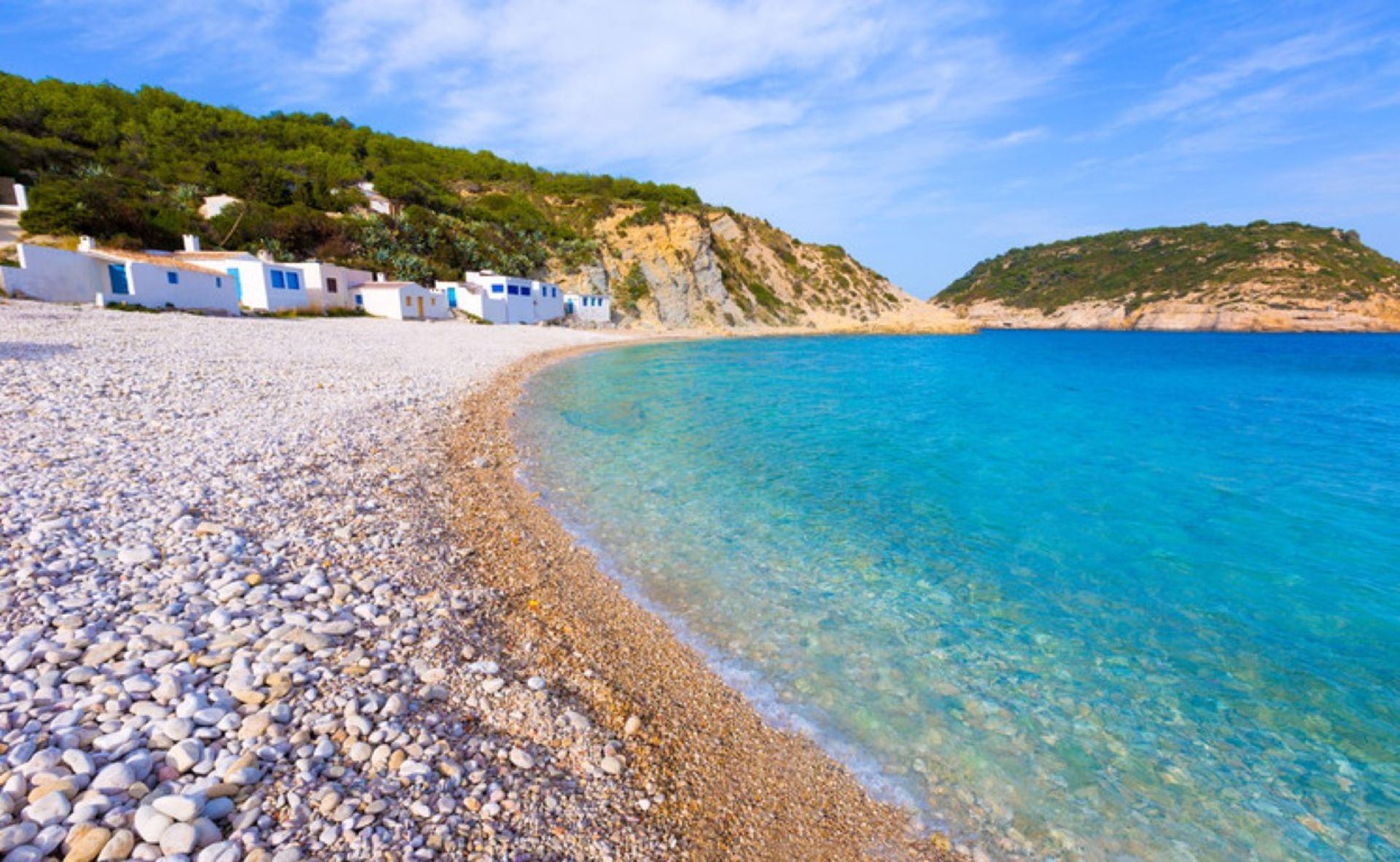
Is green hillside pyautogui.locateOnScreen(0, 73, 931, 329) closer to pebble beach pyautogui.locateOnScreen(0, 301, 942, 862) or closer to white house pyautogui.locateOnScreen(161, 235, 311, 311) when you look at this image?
white house pyautogui.locateOnScreen(161, 235, 311, 311)

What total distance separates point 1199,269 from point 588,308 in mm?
110790

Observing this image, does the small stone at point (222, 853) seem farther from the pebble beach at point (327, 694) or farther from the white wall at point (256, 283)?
the white wall at point (256, 283)

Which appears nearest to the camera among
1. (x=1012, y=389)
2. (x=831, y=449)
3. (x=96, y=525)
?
(x=96, y=525)

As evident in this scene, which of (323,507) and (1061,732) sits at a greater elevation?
(323,507)

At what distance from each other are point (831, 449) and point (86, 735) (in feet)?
42.7

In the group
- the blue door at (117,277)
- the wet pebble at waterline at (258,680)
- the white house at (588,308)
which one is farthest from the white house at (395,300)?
the wet pebble at waterline at (258,680)

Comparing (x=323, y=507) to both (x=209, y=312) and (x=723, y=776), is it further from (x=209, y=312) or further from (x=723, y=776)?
(x=209, y=312)

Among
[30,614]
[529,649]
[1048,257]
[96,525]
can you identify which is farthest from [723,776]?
[1048,257]

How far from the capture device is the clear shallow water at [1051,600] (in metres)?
4.35

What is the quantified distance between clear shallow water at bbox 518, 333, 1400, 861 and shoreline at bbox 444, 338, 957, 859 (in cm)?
46

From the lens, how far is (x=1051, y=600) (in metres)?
7.20

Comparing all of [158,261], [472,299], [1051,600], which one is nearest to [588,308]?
[472,299]

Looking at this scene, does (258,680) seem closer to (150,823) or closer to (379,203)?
(150,823)

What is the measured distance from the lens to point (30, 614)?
13.6 ft
